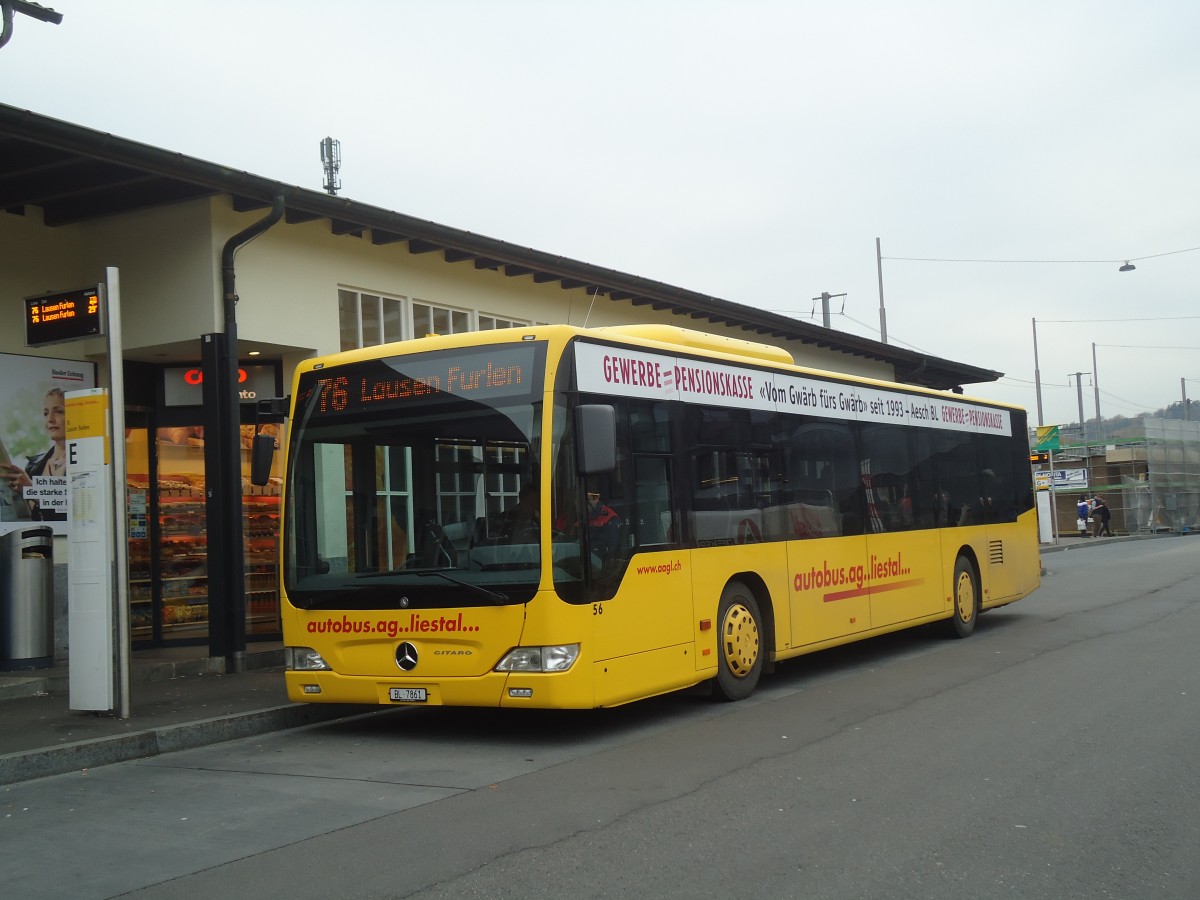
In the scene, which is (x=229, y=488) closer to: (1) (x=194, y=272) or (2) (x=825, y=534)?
(1) (x=194, y=272)

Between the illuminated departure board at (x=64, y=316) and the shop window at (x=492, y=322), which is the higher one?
the shop window at (x=492, y=322)

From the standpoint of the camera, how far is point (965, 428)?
620 inches

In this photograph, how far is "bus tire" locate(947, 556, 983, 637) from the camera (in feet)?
49.2

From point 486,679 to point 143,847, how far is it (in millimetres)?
2832

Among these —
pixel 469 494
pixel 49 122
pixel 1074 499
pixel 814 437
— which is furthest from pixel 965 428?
pixel 1074 499

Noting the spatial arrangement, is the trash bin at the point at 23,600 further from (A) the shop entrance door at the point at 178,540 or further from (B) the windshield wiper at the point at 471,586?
(B) the windshield wiper at the point at 471,586

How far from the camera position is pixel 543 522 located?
8.30m

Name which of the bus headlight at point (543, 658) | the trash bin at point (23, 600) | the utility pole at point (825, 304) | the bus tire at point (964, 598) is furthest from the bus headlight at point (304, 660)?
the utility pole at point (825, 304)

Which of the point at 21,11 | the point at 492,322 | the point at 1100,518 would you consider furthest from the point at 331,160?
the point at 1100,518

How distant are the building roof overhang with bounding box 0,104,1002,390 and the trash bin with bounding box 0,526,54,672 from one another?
11.4ft

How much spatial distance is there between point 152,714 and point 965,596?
10.1 metres

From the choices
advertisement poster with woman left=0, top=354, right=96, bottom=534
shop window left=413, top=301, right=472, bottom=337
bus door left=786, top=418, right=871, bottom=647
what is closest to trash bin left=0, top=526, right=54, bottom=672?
advertisement poster with woman left=0, top=354, right=96, bottom=534

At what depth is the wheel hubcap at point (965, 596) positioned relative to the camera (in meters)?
15.1

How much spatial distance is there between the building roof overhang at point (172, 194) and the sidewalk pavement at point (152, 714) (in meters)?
4.76
